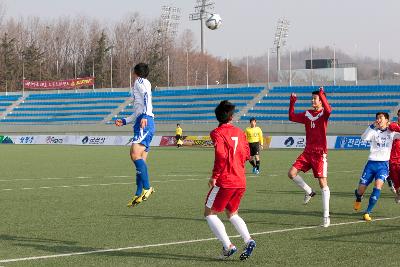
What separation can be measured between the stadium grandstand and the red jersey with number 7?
46275 mm

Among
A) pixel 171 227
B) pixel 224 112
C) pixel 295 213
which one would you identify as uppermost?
pixel 224 112

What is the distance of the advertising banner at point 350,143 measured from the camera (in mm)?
44844

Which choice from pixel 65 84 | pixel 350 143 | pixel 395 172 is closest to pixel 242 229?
pixel 395 172

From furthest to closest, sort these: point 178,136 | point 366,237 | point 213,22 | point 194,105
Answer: point 194,105
point 213,22
point 178,136
point 366,237

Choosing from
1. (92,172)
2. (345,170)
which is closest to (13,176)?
(92,172)

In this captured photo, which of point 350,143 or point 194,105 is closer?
point 350,143

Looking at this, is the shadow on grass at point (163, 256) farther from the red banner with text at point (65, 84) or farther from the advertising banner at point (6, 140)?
the red banner with text at point (65, 84)

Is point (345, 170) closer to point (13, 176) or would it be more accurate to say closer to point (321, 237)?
point (13, 176)

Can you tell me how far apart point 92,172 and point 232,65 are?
109320mm

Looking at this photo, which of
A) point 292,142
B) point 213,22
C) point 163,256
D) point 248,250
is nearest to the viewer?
point 248,250

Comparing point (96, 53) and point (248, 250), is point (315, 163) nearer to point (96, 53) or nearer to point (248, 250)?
point (248, 250)

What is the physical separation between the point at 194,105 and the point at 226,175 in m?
57.8

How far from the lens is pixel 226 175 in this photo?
844 cm

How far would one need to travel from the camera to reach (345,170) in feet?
83.9
